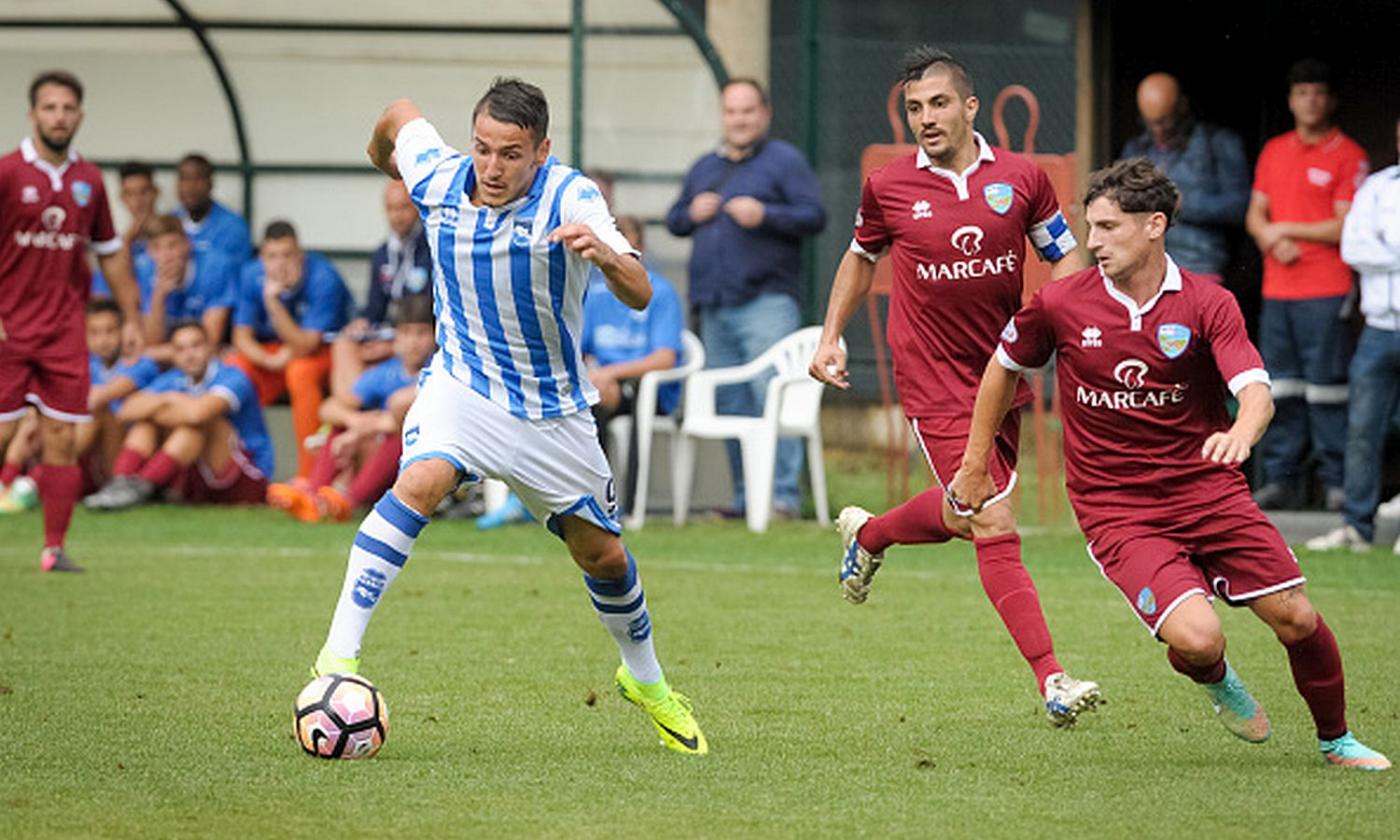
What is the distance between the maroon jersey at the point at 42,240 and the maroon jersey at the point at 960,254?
193 inches

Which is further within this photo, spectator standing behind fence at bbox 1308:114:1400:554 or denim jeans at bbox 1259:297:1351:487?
denim jeans at bbox 1259:297:1351:487

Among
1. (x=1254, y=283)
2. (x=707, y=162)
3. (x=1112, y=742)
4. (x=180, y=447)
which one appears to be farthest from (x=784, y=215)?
(x=1112, y=742)

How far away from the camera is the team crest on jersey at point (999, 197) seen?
758cm

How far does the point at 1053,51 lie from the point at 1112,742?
8.58 meters

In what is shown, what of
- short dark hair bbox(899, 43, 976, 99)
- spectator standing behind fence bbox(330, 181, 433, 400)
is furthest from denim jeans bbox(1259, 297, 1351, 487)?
short dark hair bbox(899, 43, 976, 99)

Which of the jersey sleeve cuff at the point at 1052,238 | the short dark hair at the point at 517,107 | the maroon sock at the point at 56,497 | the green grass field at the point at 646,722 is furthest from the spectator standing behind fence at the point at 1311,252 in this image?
the short dark hair at the point at 517,107

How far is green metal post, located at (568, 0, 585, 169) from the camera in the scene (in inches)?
567

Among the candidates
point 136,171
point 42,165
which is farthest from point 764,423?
point 136,171

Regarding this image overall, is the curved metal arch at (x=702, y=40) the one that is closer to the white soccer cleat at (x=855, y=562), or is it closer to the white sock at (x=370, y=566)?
the white soccer cleat at (x=855, y=562)

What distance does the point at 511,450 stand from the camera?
657 centimetres

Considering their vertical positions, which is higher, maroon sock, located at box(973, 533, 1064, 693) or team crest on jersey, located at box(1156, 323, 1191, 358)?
team crest on jersey, located at box(1156, 323, 1191, 358)

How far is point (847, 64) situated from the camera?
1461 centimetres

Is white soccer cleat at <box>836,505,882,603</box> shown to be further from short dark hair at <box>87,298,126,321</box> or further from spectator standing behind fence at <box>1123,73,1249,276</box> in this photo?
short dark hair at <box>87,298,126,321</box>

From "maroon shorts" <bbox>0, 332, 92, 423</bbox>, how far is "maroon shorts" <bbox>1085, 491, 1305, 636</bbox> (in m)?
6.13
